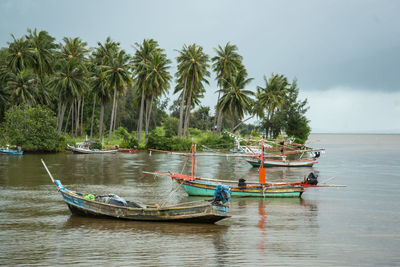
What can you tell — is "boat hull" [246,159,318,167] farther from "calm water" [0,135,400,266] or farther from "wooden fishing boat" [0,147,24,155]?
"wooden fishing boat" [0,147,24,155]

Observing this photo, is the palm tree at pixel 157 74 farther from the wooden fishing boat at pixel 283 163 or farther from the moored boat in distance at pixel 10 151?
the wooden fishing boat at pixel 283 163

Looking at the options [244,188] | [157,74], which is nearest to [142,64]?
[157,74]

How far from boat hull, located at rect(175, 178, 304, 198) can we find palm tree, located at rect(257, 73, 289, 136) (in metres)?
62.1

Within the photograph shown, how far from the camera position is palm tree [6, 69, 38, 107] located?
63562 mm

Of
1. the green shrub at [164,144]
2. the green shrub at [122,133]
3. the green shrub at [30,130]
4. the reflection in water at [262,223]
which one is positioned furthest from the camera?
the green shrub at [122,133]

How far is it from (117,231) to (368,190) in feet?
69.2

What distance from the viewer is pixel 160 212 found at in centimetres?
1702

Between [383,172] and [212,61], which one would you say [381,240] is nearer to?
[383,172]

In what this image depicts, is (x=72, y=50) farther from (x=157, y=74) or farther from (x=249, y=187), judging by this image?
(x=249, y=187)

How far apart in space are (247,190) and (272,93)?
6502 cm

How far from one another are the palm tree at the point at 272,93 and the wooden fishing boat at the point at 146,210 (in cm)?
7046

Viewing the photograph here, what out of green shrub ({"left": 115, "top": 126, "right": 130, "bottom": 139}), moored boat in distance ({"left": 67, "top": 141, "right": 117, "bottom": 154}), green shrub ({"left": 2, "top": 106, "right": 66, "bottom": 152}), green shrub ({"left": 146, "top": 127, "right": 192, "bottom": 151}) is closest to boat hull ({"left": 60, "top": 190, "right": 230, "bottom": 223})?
green shrub ({"left": 2, "top": 106, "right": 66, "bottom": 152})

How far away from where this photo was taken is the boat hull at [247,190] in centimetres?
2408

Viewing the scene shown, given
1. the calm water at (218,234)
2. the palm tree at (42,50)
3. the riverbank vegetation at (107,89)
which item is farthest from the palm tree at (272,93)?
the calm water at (218,234)
